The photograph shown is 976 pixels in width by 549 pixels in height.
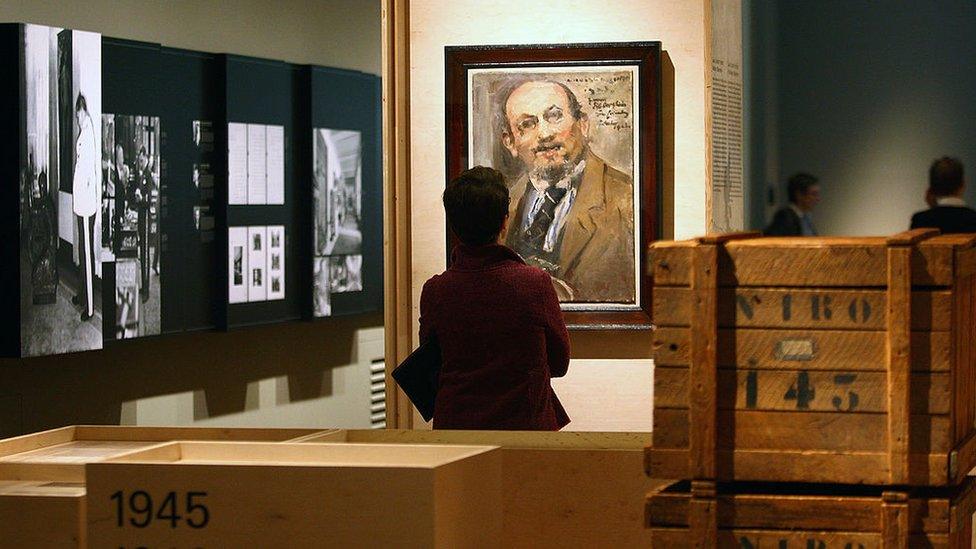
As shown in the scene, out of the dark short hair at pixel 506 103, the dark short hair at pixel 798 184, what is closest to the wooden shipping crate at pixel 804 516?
the dark short hair at pixel 506 103

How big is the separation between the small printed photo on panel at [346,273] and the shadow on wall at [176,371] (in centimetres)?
32

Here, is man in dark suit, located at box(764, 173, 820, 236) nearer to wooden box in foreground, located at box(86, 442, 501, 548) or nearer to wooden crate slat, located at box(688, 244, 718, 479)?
wooden crate slat, located at box(688, 244, 718, 479)

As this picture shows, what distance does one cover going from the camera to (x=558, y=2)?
603 cm

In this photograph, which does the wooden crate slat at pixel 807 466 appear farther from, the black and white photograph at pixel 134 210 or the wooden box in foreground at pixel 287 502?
the black and white photograph at pixel 134 210

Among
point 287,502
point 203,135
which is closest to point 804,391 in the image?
point 287,502

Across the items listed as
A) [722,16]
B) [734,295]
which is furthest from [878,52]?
[734,295]

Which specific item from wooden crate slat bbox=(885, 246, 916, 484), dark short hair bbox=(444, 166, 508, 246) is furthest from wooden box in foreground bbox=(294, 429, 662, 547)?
dark short hair bbox=(444, 166, 508, 246)

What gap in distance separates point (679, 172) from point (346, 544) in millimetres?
3584

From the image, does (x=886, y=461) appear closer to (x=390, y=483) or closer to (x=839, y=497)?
(x=839, y=497)

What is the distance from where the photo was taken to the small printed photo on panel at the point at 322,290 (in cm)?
863

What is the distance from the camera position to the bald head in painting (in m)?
5.97

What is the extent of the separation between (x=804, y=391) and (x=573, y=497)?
61 centimetres

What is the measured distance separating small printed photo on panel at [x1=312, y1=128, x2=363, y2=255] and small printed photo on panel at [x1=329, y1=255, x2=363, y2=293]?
5 cm

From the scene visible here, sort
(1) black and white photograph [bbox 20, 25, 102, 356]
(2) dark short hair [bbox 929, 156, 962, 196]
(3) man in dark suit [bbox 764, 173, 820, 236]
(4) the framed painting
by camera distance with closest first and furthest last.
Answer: (4) the framed painting < (1) black and white photograph [bbox 20, 25, 102, 356] < (2) dark short hair [bbox 929, 156, 962, 196] < (3) man in dark suit [bbox 764, 173, 820, 236]
